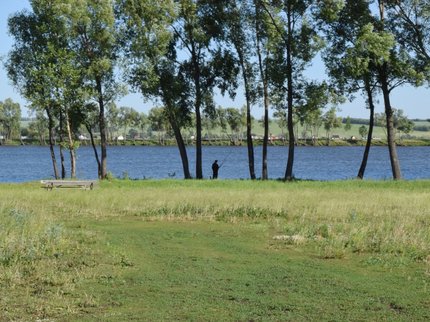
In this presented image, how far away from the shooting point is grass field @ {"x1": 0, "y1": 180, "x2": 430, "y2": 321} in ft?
35.9

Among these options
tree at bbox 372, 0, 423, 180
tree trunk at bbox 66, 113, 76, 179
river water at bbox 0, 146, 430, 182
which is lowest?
river water at bbox 0, 146, 430, 182

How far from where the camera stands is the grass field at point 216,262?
35.9 ft

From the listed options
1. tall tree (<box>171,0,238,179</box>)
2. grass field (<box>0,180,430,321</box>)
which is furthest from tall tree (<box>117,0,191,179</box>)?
grass field (<box>0,180,430,321</box>)

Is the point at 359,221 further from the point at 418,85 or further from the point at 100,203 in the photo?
the point at 418,85

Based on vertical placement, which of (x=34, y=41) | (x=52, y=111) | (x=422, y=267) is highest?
(x=34, y=41)

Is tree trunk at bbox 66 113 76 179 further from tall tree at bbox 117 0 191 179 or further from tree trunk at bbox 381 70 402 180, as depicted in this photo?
tree trunk at bbox 381 70 402 180

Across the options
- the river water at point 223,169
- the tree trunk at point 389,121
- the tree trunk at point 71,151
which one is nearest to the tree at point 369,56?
the tree trunk at point 389,121

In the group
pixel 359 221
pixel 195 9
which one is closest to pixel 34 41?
pixel 195 9

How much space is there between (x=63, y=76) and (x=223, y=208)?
81.8 feet

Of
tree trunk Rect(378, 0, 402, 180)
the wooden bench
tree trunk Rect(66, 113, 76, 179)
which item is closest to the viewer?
the wooden bench

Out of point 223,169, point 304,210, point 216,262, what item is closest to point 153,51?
point 304,210

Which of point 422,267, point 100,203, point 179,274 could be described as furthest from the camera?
point 100,203

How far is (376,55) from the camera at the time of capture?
40.2m

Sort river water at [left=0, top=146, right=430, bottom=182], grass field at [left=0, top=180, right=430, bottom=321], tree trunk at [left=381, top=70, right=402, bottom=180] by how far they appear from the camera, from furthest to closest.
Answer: river water at [left=0, top=146, right=430, bottom=182]
tree trunk at [left=381, top=70, right=402, bottom=180]
grass field at [left=0, top=180, right=430, bottom=321]
